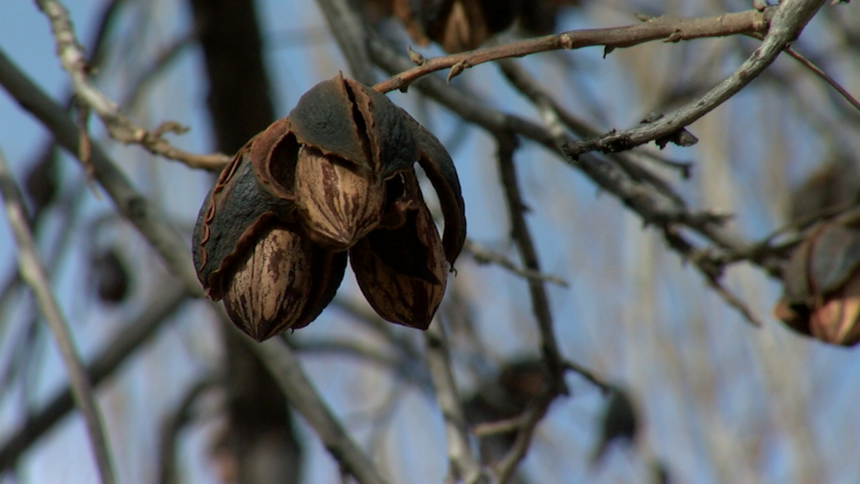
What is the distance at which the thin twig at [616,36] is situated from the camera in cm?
78

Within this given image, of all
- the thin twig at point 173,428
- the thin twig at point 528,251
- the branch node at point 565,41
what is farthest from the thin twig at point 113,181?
the thin twig at point 173,428

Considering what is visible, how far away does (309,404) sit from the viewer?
1.30 metres

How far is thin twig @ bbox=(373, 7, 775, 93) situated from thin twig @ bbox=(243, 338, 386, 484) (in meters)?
0.59

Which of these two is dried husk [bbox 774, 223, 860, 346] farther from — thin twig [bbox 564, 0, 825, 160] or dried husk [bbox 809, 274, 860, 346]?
thin twig [bbox 564, 0, 825, 160]

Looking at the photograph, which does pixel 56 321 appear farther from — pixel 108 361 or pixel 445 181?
pixel 108 361

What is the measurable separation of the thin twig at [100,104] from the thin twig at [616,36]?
382 mm

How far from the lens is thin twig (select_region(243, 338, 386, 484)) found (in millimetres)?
1261

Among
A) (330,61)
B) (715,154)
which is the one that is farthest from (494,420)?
(330,61)

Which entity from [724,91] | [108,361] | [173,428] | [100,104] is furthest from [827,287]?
[173,428]

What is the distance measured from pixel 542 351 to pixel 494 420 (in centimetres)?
62

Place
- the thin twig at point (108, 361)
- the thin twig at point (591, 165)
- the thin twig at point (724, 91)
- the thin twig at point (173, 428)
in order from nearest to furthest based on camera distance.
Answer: the thin twig at point (724, 91)
the thin twig at point (591, 165)
the thin twig at point (108, 361)
the thin twig at point (173, 428)

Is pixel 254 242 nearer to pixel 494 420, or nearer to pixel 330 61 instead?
pixel 494 420

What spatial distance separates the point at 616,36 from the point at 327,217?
Result: 262 mm

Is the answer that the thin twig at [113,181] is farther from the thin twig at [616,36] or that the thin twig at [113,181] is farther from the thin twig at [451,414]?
the thin twig at [616,36]
